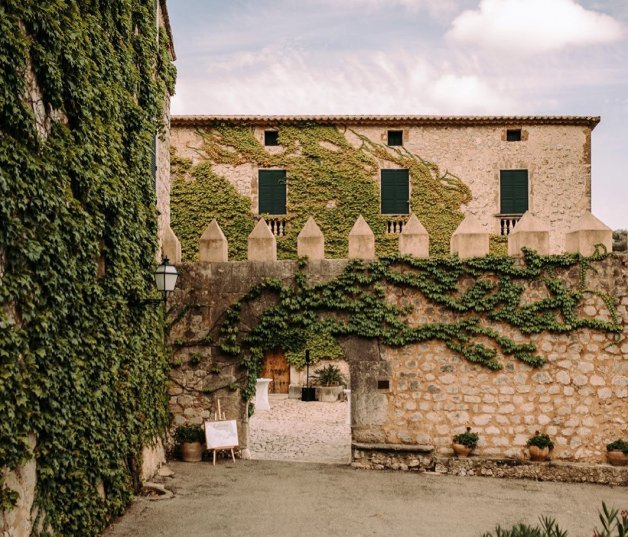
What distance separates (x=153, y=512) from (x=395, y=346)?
13.8 feet

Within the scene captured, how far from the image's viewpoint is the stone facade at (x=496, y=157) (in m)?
16.8

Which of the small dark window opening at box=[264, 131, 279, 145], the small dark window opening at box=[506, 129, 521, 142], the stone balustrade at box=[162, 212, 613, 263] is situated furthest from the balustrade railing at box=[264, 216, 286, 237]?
the stone balustrade at box=[162, 212, 613, 263]

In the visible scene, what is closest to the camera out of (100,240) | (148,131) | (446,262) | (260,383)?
(100,240)

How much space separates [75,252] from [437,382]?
5.76 m

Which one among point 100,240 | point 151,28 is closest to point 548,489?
point 100,240

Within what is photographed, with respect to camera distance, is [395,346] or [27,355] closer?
[27,355]

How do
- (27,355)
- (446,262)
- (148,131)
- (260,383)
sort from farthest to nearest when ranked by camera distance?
(260,383), (446,262), (148,131), (27,355)

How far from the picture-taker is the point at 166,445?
891 cm

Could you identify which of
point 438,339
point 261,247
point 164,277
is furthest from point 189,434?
point 438,339

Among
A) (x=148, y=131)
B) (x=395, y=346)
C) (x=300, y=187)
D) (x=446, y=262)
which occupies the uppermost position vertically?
(x=300, y=187)

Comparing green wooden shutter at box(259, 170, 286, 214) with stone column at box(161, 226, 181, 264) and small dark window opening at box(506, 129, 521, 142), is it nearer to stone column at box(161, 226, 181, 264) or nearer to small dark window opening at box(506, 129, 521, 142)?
small dark window opening at box(506, 129, 521, 142)

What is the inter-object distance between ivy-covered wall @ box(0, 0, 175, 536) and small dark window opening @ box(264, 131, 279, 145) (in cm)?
930

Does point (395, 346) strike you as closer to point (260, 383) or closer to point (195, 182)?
point (260, 383)

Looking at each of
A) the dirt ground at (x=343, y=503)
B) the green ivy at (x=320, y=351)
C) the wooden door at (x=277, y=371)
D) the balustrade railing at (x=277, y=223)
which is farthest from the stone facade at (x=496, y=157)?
the dirt ground at (x=343, y=503)
